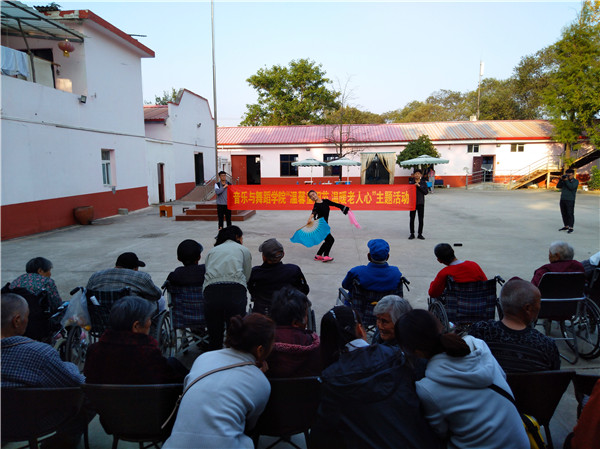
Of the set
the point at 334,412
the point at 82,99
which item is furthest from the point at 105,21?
the point at 334,412

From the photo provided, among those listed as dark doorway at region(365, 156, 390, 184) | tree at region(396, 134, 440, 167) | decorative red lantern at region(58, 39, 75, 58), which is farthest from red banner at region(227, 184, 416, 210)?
dark doorway at region(365, 156, 390, 184)

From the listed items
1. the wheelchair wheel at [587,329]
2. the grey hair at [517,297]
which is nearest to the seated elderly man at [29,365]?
the grey hair at [517,297]

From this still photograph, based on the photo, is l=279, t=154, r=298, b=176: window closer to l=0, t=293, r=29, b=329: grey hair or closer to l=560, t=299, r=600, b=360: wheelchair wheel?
l=560, t=299, r=600, b=360: wheelchair wheel

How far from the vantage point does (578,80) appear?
21281 mm

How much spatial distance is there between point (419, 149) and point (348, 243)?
16.7 m

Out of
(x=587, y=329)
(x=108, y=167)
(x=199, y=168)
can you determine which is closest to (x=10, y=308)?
(x=587, y=329)

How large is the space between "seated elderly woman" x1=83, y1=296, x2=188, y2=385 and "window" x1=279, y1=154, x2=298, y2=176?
24.9m

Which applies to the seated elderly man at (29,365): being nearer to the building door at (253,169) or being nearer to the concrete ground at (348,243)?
the concrete ground at (348,243)

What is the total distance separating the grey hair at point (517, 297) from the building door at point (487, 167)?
2655cm

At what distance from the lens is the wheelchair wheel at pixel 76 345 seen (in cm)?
326

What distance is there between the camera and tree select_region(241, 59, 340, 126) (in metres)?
31.4

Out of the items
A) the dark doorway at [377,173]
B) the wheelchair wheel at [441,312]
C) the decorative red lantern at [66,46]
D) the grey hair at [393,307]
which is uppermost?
the decorative red lantern at [66,46]

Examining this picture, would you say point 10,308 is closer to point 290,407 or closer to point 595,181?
point 290,407

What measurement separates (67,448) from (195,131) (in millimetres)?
21115
